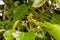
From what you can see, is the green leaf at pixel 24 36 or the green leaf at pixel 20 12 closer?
the green leaf at pixel 24 36

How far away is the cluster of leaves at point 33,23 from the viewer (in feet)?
1.97

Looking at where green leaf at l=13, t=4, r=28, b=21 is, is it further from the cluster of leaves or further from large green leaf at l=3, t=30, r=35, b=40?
large green leaf at l=3, t=30, r=35, b=40

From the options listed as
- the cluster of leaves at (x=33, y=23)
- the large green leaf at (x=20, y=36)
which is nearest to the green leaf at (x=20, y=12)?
the cluster of leaves at (x=33, y=23)

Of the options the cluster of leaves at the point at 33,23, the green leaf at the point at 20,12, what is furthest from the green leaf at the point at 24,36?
the green leaf at the point at 20,12

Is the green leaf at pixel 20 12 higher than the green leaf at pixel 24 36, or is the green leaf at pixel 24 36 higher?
the green leaf at pixel 20 12

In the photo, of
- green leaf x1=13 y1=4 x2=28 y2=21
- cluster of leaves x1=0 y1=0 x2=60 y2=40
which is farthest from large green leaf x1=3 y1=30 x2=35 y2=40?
green leaf x1=13 y1=4 x2=28 y2=21

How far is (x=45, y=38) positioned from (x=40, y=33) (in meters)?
0.05

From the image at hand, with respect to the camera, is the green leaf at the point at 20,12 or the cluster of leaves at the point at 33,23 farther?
the green leaf at the point at 20,12

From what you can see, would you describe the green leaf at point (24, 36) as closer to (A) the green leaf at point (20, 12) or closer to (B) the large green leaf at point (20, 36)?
(B) the large green leaf at point (20, 36)

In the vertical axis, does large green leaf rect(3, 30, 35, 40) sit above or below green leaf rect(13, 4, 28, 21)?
below

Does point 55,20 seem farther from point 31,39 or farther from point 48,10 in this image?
point 31,39

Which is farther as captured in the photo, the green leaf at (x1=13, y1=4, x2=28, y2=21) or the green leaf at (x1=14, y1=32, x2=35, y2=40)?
the green leaf at (x1=13, y1=4, x2=28, y2=21)

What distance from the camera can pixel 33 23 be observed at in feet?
2.38

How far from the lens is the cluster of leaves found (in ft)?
1.97
